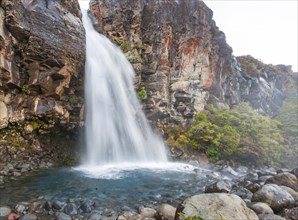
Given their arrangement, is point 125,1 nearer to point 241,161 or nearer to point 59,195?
point 241,161

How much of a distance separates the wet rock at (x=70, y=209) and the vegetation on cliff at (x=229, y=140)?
39.4 feet

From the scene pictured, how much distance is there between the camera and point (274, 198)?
6.96 m

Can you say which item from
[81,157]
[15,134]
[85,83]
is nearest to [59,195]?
[15,134]

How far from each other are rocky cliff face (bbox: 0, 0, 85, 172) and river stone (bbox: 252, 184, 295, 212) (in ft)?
31.6

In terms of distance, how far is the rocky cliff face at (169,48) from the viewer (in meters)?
19.6

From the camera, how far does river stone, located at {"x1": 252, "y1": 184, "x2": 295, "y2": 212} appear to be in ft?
22.3

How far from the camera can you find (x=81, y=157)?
13.3 metres

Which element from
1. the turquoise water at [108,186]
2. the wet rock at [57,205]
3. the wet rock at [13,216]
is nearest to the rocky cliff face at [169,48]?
the turquoise water at [108,186]

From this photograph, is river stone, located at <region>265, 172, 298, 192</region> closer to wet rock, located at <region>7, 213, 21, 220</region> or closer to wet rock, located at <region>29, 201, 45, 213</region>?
wet rock, located at <region>29, 201, 45, 213</region>

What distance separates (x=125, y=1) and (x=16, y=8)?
11481 millimetres

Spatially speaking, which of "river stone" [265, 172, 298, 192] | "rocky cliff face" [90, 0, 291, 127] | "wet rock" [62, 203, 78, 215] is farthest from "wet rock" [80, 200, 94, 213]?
"rocky cliff face" [90, 0, 291, 127]

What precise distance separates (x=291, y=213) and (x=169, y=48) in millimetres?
17009

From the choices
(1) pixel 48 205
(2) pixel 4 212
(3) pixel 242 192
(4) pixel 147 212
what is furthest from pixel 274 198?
(2) pixel 4 212

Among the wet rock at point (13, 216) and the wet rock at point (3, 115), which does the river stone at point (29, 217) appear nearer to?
the wet rock at point (13, 216)
